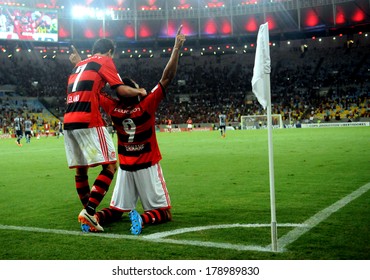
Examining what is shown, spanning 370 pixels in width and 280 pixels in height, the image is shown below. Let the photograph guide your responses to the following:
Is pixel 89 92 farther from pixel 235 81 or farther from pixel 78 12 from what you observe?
pixel 235 81

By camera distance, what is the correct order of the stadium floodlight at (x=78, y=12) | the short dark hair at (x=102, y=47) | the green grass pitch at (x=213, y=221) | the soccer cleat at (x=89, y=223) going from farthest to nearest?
the stadium floodlight at (x=78, y=12), the short dark hair at (x=102, y=47), the soccer cleat at (x=89, y=223), the green grass pitch at (x=213, y=221)

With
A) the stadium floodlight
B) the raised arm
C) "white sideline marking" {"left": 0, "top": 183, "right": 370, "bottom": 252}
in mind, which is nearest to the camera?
"white sideline marking" {"left": 0, "top": 183, "right": 370, "bottom": 252}

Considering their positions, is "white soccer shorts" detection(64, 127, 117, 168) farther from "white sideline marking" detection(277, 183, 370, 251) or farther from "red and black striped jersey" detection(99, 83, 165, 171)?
"white sideline marking" detection(277, 183, 370, 251)

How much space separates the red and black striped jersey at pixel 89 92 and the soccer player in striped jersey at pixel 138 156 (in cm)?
25

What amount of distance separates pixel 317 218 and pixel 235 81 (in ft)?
198

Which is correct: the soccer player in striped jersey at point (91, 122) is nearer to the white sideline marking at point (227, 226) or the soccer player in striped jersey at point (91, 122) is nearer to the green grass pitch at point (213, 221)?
the white sideline marking at point (227, 226)

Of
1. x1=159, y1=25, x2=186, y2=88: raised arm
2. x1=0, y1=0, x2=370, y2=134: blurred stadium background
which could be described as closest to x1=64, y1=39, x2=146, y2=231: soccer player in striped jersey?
x1=159, y1=25, x2=186, y2=88: raised arm

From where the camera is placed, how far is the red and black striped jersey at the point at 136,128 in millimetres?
5820

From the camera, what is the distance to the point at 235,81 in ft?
213

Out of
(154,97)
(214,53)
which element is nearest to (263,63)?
(154,97)

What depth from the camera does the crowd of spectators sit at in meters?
57.3

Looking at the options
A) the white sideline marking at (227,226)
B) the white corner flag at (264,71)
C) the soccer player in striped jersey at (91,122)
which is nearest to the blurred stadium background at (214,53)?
the white sideline marking at (227,226)

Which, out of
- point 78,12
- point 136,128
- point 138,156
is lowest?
point 138,156

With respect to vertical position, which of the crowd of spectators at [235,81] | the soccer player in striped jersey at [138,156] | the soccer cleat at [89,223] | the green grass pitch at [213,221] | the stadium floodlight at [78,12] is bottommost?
the green grass pitch at [213,221]
